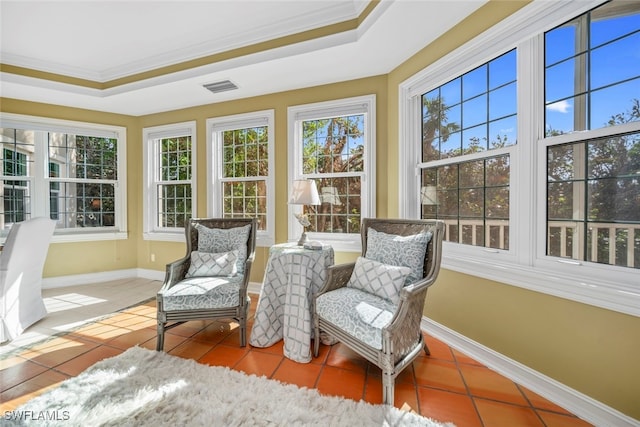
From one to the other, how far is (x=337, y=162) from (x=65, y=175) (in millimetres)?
3961

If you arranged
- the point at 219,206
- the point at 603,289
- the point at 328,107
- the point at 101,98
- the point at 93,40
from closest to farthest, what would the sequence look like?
the point at 603,289 → the point at 93,40 → the point at 328,107 → the point at 101,98 → the point at 219,206

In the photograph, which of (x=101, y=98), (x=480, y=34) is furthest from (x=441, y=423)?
(x=101, y=98)

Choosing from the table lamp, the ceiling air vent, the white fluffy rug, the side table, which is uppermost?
the ceiling air vent

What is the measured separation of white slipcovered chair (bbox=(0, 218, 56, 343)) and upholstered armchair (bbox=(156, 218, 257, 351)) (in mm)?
1290

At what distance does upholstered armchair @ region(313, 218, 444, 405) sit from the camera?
4.97 ft

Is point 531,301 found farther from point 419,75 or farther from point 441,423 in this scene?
point 419,75

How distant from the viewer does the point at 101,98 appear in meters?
3.49

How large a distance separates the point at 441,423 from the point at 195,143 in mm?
3998

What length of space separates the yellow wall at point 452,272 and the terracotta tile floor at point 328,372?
248 mm

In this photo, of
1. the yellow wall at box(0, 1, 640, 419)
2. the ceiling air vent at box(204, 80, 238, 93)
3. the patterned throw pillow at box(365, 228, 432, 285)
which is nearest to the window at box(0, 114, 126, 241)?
the yellow wall at box(0, 1, 640, 419)

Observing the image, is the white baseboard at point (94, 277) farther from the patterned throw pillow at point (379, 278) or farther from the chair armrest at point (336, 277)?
the patterned throw pillow at point (379, 278)

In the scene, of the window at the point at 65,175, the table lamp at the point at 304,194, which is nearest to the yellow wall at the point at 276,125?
the window at the point at 65,175

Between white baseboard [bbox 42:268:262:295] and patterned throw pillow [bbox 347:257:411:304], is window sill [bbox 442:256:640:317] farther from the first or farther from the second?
white baseboard [bbox 42:268:262:295]

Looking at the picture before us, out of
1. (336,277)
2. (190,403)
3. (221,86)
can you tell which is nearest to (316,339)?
(336,277)
